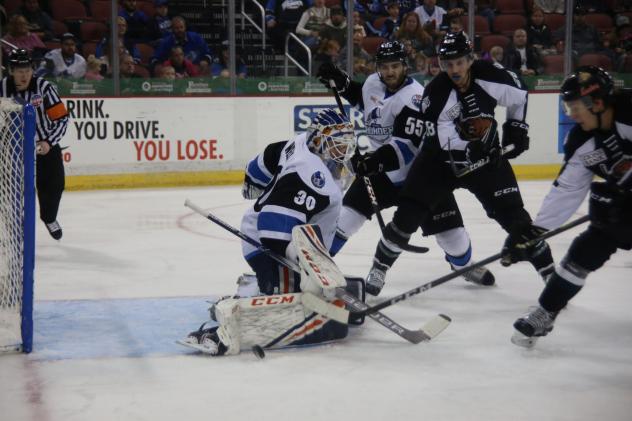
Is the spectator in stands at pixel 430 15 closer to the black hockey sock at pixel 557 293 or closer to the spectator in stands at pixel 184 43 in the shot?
the spectator in stands at pixel 184 43

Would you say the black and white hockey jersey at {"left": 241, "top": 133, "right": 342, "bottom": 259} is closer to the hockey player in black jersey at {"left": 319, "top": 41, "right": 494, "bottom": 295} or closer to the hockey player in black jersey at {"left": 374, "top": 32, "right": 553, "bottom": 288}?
the hockey player in black jersey at {"left": 374, "top": 32, "right": 553, "bottom": 288}

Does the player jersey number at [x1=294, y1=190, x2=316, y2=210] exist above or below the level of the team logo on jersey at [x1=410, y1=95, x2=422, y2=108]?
below

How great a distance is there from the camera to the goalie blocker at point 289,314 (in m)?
3.11

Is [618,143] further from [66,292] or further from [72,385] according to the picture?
[66,292]

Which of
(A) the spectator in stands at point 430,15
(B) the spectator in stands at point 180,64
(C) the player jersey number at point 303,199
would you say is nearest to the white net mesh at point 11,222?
(C) the player jersey number at point 303,199

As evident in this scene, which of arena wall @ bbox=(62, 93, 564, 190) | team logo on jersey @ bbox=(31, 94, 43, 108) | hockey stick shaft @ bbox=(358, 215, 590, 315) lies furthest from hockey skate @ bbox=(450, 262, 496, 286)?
arena wall @ bbox=(62, 93, 564, 190)

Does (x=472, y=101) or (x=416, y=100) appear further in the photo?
(x=416, y=100)

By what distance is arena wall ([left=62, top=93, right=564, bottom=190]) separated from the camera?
771cm

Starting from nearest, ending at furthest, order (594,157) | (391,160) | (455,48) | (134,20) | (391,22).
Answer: (594,157) → (455,48) → (391,160) → (134,20) → (391,22)

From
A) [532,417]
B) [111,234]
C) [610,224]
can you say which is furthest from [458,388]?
→ [111,234]

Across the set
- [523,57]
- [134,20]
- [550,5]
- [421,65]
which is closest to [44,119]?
[134,20]

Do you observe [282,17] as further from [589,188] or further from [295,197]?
[589,188]

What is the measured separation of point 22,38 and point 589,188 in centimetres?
548

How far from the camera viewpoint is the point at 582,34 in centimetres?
873
